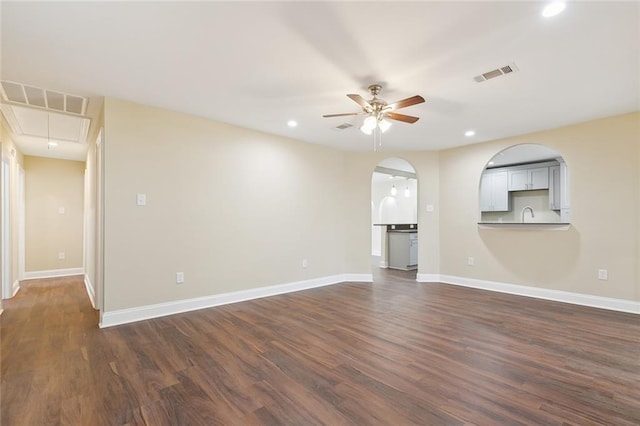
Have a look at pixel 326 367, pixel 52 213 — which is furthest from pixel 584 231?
pixel 52 213

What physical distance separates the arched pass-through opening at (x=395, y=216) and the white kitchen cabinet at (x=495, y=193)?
1799mm

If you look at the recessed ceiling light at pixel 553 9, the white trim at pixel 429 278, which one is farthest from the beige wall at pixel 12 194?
the white trim at pixel 429 278

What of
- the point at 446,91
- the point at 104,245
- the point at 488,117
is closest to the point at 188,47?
the point at 104,245

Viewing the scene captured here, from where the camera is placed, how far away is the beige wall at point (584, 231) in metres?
3.73

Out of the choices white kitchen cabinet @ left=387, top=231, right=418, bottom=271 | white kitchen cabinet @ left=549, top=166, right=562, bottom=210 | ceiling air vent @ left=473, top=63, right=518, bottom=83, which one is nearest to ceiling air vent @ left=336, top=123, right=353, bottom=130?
ceiling air vent @ left=473, top=63, right=518, bottom=83

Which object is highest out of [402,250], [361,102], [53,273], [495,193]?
[361,102]

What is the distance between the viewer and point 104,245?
126 inches

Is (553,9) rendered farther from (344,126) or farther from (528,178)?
(528,178)

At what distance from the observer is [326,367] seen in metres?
2.29

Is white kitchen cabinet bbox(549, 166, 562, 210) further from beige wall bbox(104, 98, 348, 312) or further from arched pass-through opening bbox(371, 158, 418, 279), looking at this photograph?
beige wall bbox(104, 98, 348, 312)

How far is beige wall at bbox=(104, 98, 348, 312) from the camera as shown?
331cm

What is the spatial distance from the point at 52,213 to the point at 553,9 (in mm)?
8376

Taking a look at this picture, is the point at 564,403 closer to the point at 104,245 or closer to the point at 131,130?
the point at 104,245

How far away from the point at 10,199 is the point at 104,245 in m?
2.62
